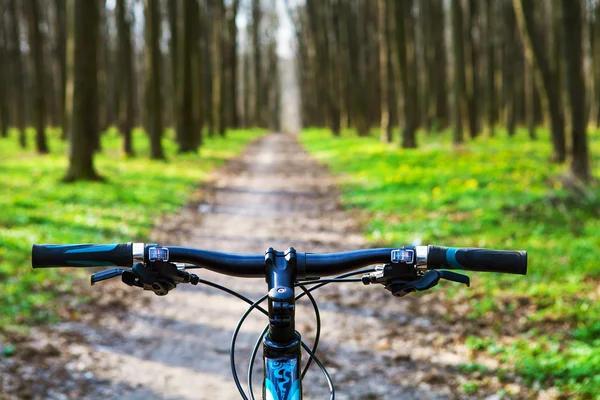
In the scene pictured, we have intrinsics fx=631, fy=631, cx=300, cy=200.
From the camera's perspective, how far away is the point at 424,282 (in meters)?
1.68

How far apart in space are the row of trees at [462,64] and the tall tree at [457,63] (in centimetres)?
3

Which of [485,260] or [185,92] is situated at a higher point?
[185,92]

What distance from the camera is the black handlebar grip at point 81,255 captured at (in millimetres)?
1728

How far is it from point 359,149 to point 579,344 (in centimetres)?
1651

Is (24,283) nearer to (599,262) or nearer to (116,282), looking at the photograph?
(116,282)

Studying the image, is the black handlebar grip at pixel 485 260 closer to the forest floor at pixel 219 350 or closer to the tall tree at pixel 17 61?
the forest floor at pixel 219 350

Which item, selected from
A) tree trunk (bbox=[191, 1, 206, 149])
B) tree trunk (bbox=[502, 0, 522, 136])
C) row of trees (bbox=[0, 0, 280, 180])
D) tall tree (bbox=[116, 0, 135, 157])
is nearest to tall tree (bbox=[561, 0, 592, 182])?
row of trees (bbox=[0, 0, 280, 180])

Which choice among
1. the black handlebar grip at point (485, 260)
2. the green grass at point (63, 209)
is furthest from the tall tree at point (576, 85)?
the black handlebar grip at point (485, 260)

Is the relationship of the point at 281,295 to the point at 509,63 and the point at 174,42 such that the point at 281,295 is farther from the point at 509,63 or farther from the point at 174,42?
the point at 509,63

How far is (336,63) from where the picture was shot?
1289 inches

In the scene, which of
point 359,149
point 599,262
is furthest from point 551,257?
point 359,149

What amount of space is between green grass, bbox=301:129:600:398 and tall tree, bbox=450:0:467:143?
95.1 inches

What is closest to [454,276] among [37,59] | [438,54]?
[37,59]

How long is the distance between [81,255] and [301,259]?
606 millimetres
